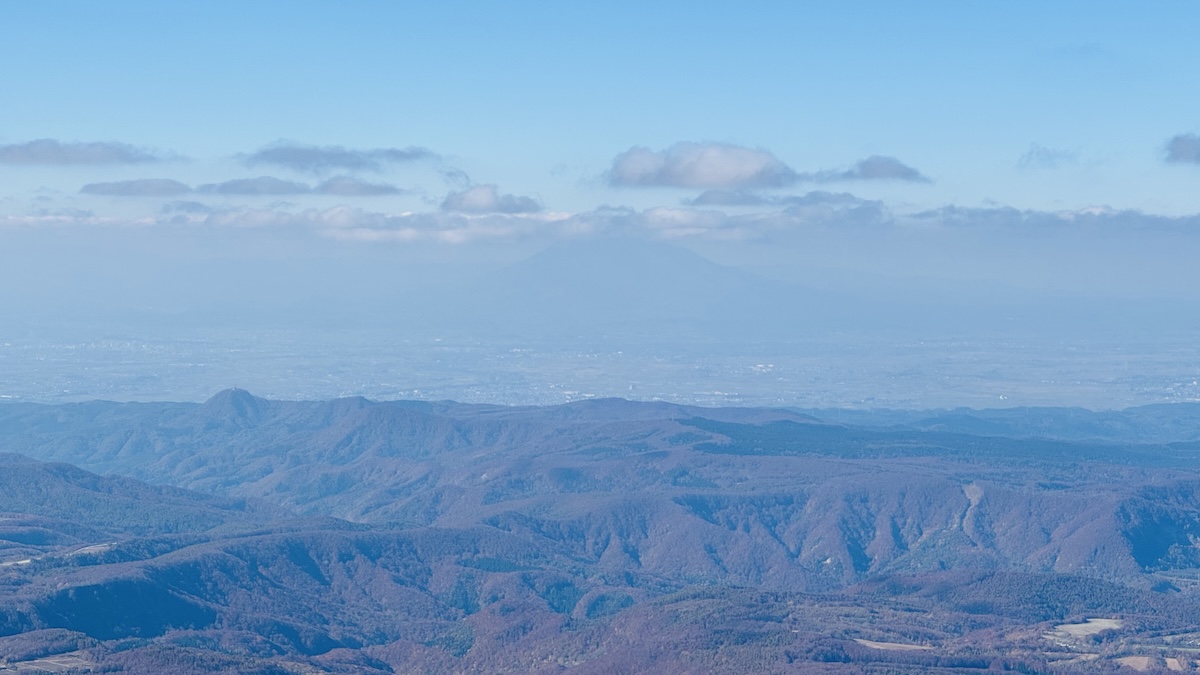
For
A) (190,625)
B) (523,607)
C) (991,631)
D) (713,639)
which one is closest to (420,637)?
(523,607)

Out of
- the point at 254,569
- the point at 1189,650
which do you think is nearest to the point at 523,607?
the point at 254,569

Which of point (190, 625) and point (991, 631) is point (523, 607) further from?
point (991, 631)

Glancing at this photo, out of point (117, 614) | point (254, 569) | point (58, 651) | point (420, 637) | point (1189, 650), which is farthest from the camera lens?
point (254, 569)

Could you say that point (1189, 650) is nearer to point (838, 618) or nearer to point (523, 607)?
point (838, 618)

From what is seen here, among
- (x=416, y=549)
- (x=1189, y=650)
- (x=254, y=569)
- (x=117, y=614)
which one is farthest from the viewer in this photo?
(x=416, y=549)

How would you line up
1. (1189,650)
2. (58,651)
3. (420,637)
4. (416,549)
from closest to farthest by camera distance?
(58,651), (1189,650), (420,637), (416,549)

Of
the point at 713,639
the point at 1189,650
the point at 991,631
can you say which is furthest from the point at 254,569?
the point at 1189,650

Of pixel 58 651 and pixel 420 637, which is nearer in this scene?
pixel 58 651

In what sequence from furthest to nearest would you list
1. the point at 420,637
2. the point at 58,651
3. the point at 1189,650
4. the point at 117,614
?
1. the point at 420,637
2. the point at 117,614
3. the point at 1189,650
4. the point at 58,651

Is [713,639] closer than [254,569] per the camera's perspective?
Yes
